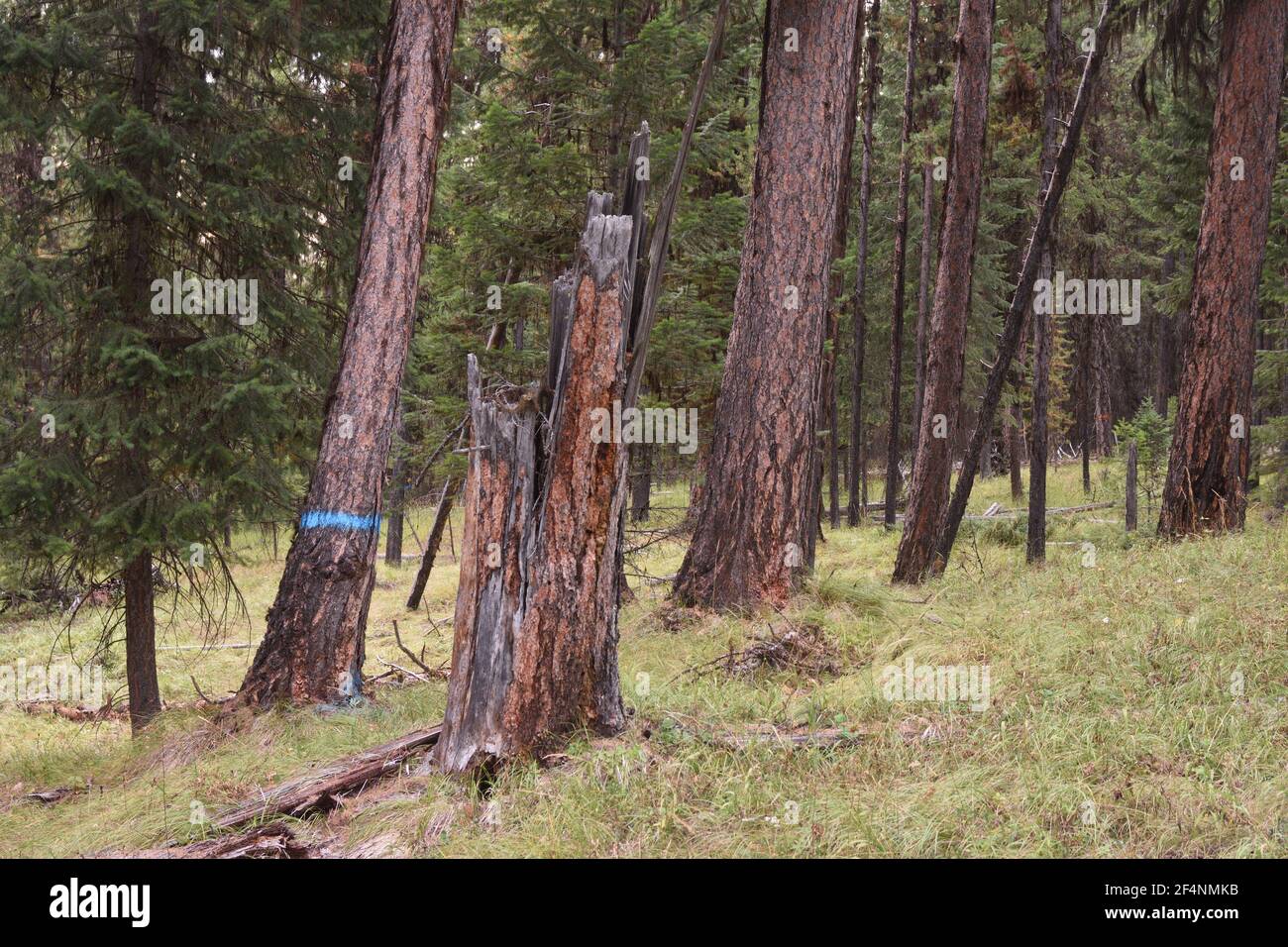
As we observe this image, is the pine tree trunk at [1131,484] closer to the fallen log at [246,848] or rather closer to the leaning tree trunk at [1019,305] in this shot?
the leaning tree trunk at [1019,305]

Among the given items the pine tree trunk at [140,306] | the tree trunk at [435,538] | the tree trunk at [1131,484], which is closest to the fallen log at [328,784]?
the pine tree trunk at [140,306]

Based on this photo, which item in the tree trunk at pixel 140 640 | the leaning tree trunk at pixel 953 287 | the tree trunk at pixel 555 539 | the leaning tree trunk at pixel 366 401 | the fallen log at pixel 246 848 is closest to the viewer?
the fallen log at pixel 246 848

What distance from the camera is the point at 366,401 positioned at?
8.48m

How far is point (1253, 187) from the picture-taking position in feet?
36.3

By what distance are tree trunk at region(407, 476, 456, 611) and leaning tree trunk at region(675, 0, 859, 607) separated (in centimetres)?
655

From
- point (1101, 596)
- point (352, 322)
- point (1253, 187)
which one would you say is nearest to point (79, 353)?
point (352, 322)

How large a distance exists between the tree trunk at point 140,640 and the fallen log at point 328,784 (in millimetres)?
5600

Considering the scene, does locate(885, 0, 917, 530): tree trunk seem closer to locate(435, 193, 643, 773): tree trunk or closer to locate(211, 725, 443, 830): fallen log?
locate(435, 193, 643, 773): tree trunk

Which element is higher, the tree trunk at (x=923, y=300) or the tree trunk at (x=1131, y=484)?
the tree trunk at (x=923, y=300)

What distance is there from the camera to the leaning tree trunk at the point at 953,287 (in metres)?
11.9

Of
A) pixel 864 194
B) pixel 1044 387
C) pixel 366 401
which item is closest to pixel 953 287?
pixel 1044 387

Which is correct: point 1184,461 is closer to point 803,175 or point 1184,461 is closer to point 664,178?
point 803,175
